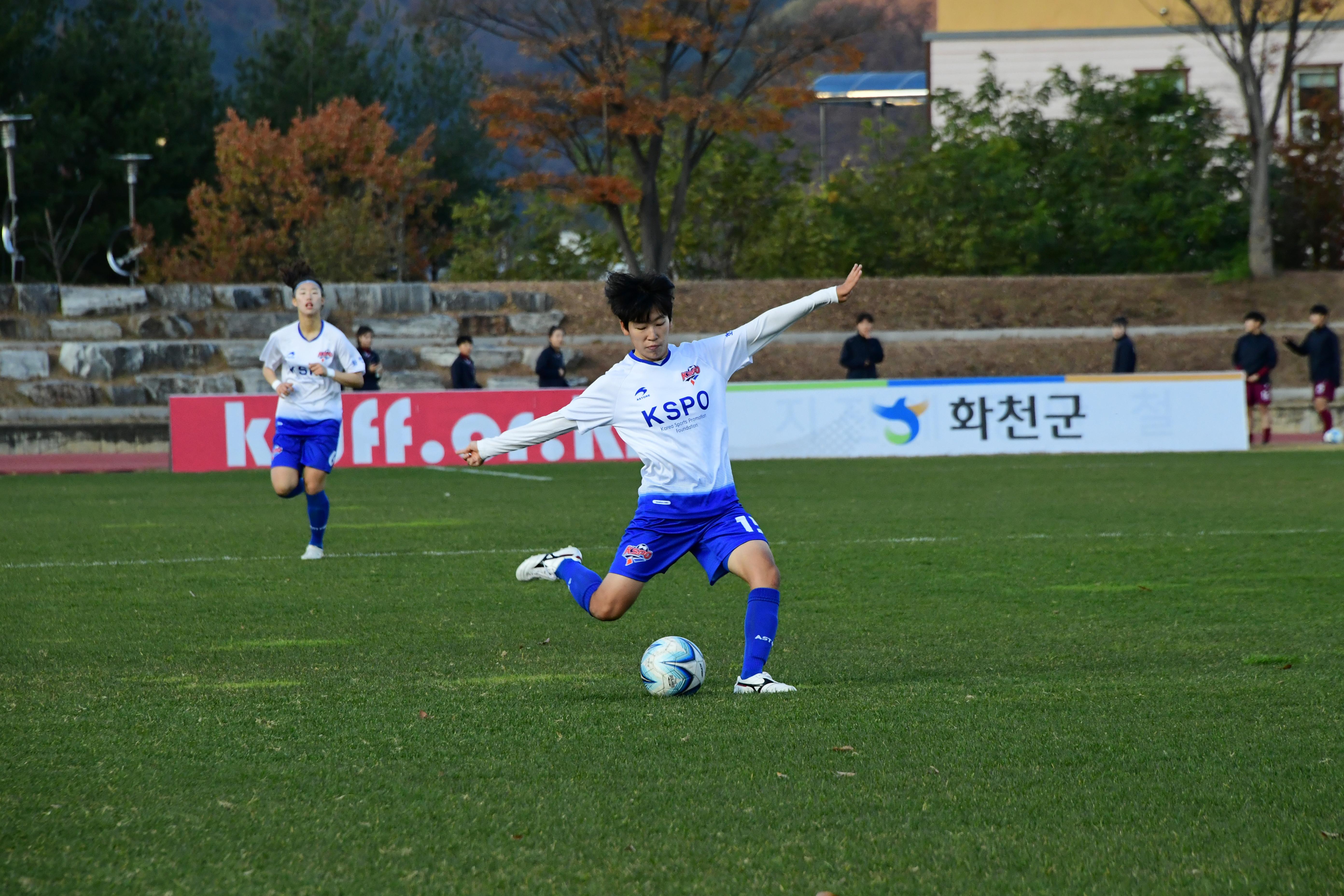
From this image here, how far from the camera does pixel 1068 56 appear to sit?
4234cm

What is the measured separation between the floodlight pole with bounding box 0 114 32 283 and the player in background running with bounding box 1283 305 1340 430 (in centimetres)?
2404

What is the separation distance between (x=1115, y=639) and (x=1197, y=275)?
86.8 ft

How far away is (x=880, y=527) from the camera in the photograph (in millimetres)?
11992

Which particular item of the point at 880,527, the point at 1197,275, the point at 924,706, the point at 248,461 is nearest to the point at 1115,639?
the point at 924,706

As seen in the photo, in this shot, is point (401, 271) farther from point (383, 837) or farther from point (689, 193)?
point (383, 837)

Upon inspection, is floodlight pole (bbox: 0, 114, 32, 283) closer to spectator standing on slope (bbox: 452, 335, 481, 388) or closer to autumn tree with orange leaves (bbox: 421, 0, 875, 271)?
autumn tree with orange leaves (bbox: 421, 0, 875, 271)

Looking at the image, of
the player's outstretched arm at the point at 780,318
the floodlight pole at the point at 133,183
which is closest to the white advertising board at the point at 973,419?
the player's outstretched arm at the point at 780,318

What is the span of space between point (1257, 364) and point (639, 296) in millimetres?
18029

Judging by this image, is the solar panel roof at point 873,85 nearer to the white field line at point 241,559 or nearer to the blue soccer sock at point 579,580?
the white field line at point 241,559

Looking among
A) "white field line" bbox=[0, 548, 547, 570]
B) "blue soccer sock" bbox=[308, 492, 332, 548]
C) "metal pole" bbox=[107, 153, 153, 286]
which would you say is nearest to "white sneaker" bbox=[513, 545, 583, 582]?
"white field line" bbox=[0, 548, 547, 570]

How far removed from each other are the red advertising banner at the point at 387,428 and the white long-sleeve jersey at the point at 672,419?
13.8 metres

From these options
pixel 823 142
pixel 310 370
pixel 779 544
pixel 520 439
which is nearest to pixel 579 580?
pixel 520 439

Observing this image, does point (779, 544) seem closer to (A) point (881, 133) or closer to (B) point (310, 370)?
(B) point (310, 370)

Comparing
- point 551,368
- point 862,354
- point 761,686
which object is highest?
point 862,354
